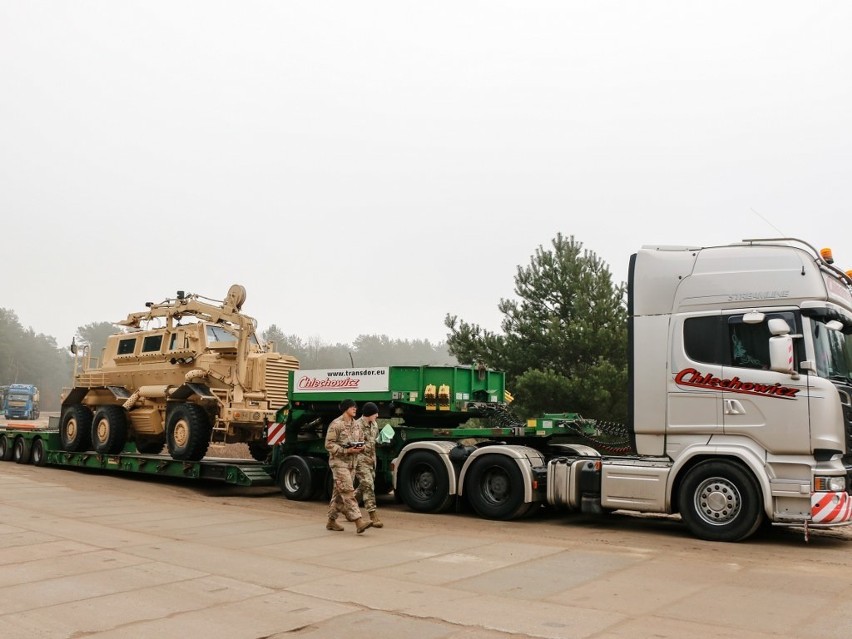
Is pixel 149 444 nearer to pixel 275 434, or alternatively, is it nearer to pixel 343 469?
pixel 275 434

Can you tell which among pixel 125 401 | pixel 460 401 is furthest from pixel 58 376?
pixel 460 401

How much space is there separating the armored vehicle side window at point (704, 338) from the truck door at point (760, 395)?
12cm

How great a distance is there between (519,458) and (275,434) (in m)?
5.38

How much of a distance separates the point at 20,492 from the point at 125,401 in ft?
14.9

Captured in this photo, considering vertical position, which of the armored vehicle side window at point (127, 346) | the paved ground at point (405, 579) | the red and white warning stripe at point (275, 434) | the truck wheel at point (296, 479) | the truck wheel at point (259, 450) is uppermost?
the armored vehicle side window at point (127, 346)

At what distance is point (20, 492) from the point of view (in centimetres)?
1393

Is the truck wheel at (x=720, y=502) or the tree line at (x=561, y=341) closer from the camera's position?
the truck wheel at (x=720, y=502)

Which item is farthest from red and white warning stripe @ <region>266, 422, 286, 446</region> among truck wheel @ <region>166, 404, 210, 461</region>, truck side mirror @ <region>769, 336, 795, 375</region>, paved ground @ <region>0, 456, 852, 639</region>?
truck side mirror @ <region>769, 336, 795, 375</region>

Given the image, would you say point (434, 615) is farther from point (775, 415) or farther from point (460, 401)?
point (460, 401)

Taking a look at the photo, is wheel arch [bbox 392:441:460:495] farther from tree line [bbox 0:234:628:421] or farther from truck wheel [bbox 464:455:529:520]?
tree line [bbox 0:234:628:421]

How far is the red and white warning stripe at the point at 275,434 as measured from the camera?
48.1 feet

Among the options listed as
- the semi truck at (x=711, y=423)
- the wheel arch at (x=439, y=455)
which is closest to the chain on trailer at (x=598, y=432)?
the semi truck at (x=711, y=423)

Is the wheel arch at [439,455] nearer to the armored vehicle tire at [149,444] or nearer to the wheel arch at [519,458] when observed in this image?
the wheel arch at [519,458]

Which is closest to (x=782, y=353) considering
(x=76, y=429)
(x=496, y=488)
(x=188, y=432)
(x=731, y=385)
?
(x=731, y=385)
